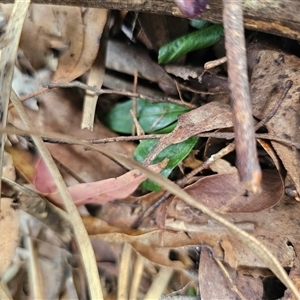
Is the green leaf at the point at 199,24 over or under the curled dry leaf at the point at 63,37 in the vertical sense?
over

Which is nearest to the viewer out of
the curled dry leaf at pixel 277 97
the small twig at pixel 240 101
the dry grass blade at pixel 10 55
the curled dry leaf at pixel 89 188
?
the small twig at pixel 240 101

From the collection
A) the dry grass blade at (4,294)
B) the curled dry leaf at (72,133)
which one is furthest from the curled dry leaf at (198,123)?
the dry grass blade at (4,294)

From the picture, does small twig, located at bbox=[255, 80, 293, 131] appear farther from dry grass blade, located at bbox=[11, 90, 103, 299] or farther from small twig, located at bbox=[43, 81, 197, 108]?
dry grass blade, located at bbox=[11, 90, 103, 299]

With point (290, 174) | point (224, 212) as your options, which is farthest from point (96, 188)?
point (290, 174)

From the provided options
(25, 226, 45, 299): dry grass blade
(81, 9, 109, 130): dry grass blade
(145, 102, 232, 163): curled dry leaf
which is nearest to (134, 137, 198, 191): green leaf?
(145, 102, 232, 163): curled dry leaf

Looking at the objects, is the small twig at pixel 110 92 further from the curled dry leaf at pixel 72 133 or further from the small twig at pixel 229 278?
the small twig at pixel 229 278

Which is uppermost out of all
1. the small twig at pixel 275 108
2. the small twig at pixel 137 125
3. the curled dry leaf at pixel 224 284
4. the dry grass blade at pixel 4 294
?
the small twig at pixel 275 108

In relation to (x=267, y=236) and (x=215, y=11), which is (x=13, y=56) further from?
(x=267, y=236)

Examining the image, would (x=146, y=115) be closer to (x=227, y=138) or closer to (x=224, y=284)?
(x=227, y=138)
